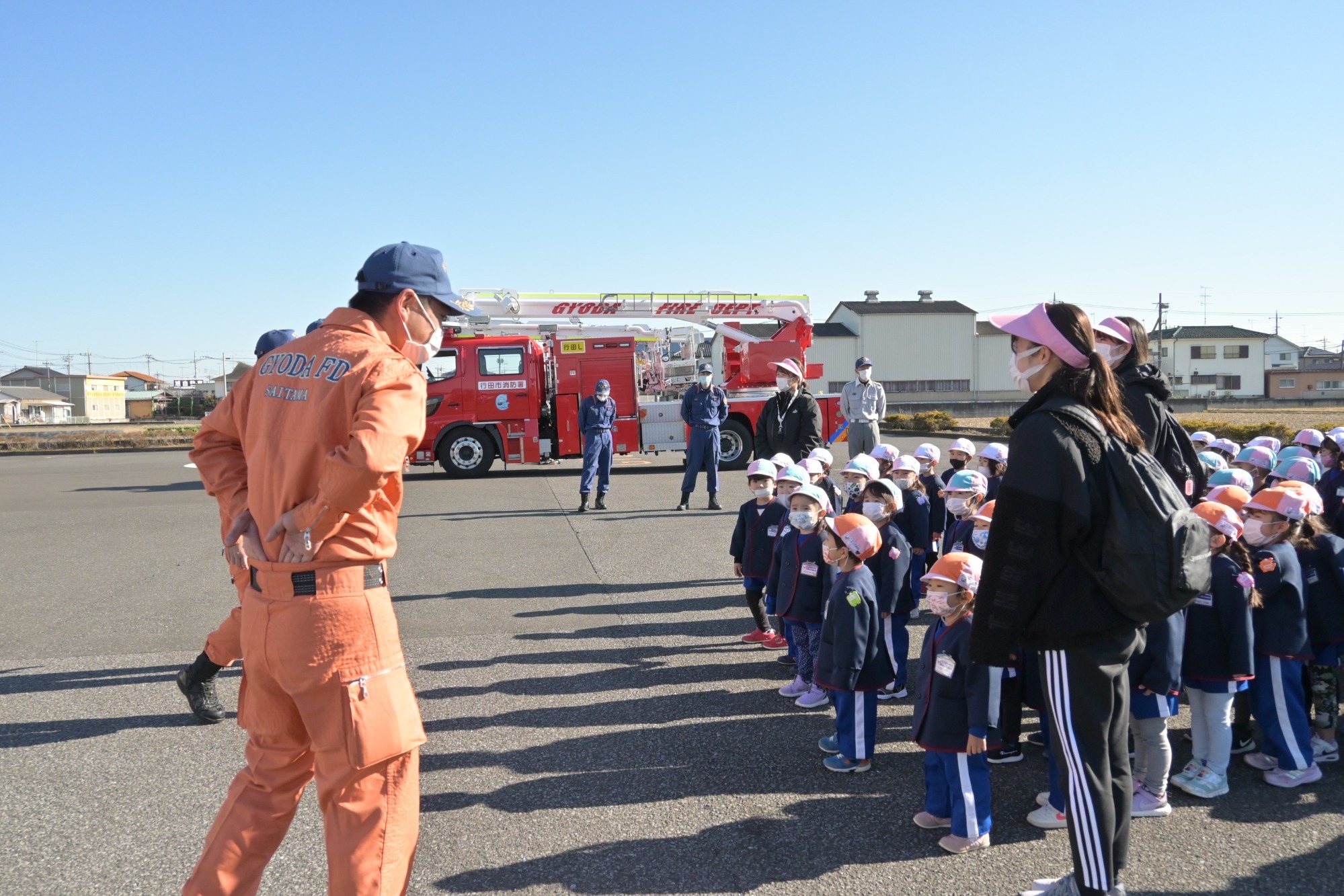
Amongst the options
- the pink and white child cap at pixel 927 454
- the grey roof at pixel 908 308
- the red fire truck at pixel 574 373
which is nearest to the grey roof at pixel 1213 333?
the grey roof at pixel 908 308

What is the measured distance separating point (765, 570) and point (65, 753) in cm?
403

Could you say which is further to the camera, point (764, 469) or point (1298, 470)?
point (764, 469)

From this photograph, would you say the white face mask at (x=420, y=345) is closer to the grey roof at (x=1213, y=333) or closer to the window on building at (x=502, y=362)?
the window on building at (x=502, y=362)

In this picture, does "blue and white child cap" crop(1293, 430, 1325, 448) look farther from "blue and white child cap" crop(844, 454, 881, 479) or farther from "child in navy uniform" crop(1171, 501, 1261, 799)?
"child in navy uniform" crop(1171, 501, 1261, 799)

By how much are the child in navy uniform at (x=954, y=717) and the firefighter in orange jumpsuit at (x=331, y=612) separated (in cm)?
204

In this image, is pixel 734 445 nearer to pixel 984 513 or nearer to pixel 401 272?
pixel 984 513

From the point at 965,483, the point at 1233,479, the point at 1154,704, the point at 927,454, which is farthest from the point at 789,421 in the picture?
the point at 1154,704

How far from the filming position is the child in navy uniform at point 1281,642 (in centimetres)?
398

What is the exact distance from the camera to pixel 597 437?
12.9 meters

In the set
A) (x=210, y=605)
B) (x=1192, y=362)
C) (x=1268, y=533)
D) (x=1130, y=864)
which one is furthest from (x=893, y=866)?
(x=1192, y=362)

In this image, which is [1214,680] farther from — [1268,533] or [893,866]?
[893,866]

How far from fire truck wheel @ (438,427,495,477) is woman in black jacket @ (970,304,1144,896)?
1592 centimetres

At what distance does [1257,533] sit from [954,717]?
181 cm

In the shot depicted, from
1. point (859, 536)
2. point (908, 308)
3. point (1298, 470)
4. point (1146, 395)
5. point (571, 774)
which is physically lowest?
point (571, 774)
